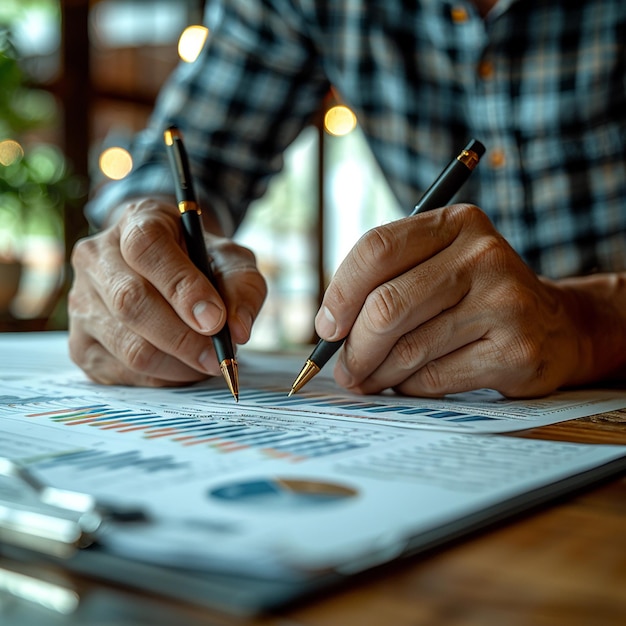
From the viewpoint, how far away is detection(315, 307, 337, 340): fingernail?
0.62 meters

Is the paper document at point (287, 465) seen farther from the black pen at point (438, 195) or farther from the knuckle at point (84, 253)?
Answer: the knuckle at point (84, 253)

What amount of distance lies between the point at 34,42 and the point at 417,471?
329 cm

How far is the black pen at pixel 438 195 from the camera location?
64cm

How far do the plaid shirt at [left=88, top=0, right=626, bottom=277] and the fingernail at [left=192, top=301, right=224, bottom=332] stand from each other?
0.46 m

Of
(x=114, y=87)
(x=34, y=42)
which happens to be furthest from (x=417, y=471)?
(x=114, y=87)

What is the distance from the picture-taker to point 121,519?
0.90 ft

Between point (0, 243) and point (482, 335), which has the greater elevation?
point (0, 243)

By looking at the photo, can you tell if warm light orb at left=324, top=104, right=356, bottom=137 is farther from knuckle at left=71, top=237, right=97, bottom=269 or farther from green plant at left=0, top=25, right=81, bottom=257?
knuckle at left=71, top=237, right=97, bottom=269

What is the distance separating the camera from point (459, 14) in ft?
3.42

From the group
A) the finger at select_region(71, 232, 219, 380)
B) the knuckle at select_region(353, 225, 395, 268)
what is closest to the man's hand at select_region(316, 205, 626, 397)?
the knuckle at select_region(353, 225, 395, 268)

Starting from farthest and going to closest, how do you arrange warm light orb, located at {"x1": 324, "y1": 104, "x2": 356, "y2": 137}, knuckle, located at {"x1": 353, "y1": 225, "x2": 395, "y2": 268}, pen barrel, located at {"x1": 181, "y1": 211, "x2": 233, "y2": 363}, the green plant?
warm light orb, located at {"x1": 324, "y1": 104, "x2": 356, "y2": 137}
the green plant
pen barrel, located at {"x1": 181, "y1": 211, "x2": 233, "y2": 363}
knuckle, located at {"x1": 353, "y1": 225, "x2": 395, "y2": 268}

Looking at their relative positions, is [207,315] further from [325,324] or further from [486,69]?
[486,69]

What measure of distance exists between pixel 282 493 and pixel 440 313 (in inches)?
13.2

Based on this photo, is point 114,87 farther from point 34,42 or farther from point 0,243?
point 0,243
